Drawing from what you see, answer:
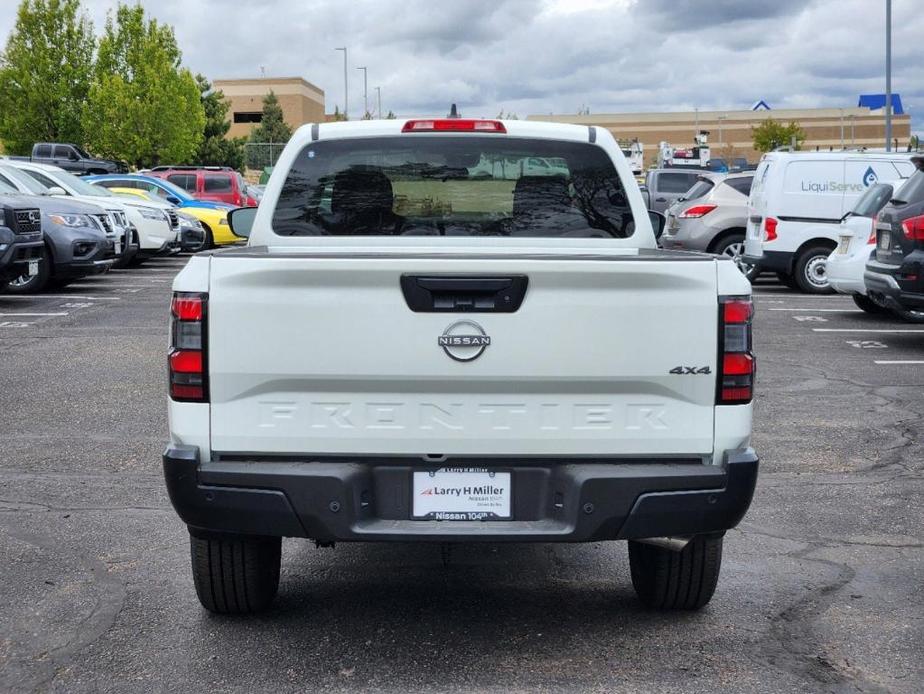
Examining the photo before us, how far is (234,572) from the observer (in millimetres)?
4539

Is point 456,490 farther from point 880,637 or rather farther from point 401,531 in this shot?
point 880,637

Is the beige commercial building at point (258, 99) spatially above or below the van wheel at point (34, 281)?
above

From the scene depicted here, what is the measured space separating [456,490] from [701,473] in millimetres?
784

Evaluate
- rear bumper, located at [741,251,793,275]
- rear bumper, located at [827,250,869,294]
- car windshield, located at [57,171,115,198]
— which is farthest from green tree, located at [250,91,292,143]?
rear bumper, located at [827,250,869,294]

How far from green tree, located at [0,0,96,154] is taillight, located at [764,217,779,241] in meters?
34.2

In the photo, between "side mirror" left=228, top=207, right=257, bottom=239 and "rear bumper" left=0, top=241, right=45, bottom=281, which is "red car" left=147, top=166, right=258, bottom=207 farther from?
"side mirror" left=228, top=207, right=257, bottom=239

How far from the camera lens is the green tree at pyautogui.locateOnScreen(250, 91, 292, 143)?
89.1 meters

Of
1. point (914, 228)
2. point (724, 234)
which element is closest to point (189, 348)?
point (914, 228)

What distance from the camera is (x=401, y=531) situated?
160 inches

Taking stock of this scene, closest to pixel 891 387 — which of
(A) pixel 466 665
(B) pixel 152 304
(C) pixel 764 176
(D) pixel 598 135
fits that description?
(D) pixel 598 135

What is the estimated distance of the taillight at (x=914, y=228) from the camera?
11469 millimetres

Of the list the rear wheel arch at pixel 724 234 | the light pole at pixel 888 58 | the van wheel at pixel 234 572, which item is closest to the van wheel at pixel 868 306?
the rear wheel arch at pixel 724 234

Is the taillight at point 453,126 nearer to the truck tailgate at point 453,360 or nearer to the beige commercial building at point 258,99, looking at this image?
the truck tailgate at point 453,360

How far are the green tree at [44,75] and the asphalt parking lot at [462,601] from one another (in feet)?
132
